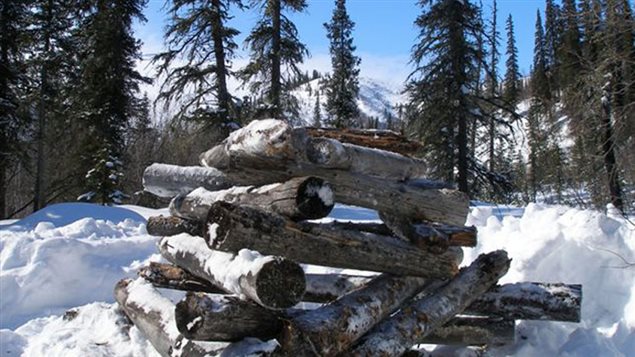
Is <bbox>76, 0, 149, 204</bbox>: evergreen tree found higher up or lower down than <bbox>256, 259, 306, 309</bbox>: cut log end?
higher up

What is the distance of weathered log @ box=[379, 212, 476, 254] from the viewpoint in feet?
15.2

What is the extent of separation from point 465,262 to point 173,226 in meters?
3.82

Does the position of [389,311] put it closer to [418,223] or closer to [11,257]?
[418,223]

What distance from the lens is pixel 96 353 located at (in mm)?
5051

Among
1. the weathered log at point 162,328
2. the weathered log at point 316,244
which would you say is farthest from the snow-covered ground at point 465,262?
the weathered log at point 316,244

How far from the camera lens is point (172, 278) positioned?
5.88 m

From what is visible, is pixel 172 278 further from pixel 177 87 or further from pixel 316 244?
→ pixel 177 87

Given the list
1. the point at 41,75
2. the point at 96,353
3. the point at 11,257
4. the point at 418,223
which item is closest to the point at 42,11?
the point at 41,75

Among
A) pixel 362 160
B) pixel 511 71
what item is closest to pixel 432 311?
pixel 362 160

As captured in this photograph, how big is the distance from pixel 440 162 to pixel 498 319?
16.4 m

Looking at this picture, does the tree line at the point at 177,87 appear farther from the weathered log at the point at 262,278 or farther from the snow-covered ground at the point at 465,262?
the weathered log at the point at 262,278

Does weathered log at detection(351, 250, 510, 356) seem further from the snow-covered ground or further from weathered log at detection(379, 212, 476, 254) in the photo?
the snow-covered ground

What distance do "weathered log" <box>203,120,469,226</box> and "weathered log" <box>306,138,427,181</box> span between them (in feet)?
0.18

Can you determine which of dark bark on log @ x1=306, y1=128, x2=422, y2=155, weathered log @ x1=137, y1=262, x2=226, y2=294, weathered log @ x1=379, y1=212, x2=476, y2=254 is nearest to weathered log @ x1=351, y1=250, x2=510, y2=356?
weathered log @ x1=379, y1=212, x2=476, y2=254
